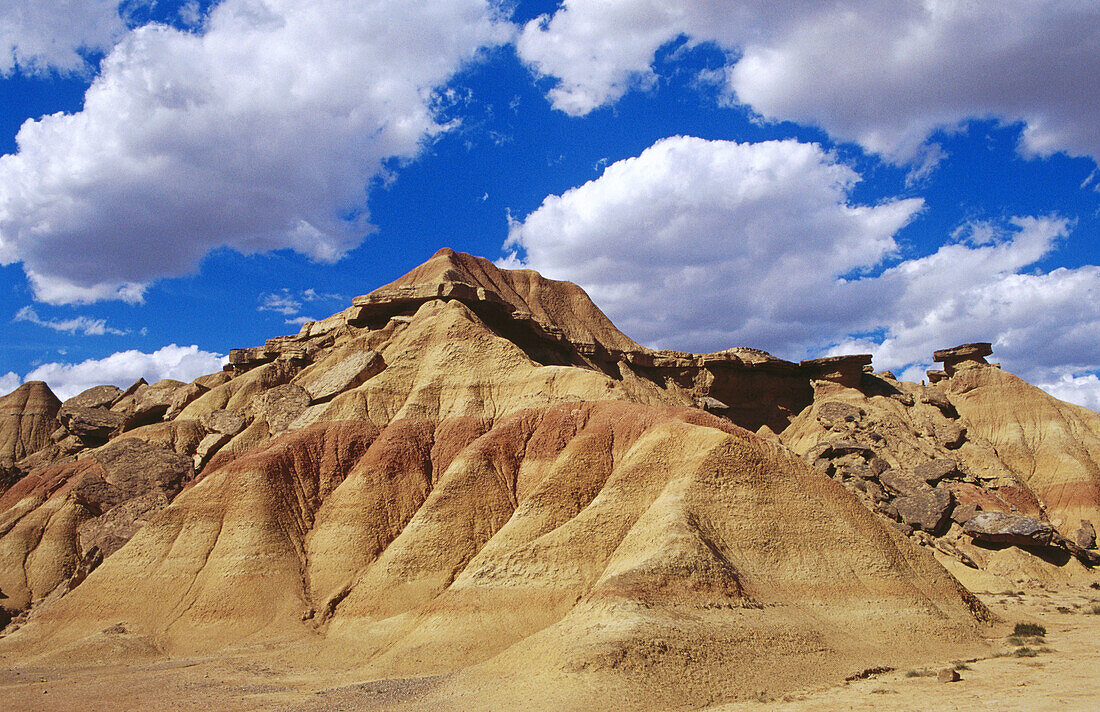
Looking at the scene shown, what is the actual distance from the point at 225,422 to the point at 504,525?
2139cm

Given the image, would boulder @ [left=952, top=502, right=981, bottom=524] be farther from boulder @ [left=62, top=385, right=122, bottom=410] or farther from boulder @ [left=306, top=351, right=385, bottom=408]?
boulder @ [left=62, top=385, right=122, bottom=410]

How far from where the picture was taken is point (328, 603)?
104ft

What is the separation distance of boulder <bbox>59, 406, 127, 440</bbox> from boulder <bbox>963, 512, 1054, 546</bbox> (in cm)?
5397

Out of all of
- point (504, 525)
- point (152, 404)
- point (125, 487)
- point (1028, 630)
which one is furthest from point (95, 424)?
point (1028, 630)

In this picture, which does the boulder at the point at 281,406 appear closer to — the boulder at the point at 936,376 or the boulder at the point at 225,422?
the boulder at the point at 225,422

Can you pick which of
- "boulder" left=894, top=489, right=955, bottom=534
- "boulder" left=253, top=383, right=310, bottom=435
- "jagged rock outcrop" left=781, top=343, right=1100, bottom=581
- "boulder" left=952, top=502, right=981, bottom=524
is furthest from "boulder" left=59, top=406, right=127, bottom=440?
"boulder" left=952, top=502, right=981, bottom=524

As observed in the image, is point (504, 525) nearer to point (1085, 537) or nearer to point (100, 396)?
point (1085, 537)

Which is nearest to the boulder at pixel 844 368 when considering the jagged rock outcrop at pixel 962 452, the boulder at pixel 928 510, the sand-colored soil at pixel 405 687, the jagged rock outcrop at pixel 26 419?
the jagged rock outcrop at pixel 962 452

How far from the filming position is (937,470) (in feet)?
154

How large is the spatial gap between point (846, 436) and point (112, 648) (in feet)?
142

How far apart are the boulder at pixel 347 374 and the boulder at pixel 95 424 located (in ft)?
57.7

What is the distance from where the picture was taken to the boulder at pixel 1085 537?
146 ft

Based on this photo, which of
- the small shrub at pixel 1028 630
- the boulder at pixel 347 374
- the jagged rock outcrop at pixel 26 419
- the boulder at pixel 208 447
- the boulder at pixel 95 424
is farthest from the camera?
the jagged rock outcrop at pixel 26 419

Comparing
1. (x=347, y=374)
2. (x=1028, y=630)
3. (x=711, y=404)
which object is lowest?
(x=1028, y=630)
